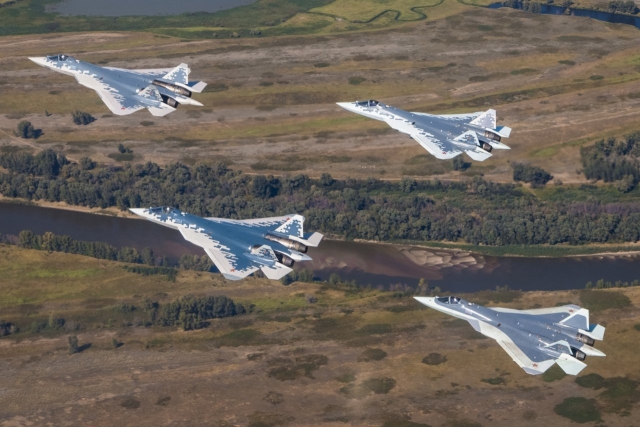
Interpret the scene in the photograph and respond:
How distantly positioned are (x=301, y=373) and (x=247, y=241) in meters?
24.5

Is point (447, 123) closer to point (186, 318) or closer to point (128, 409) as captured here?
point (186, 318)

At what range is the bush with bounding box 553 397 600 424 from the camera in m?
169

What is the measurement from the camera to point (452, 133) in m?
195

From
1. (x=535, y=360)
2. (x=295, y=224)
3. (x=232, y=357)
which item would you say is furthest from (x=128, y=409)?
(x=535, y=360)

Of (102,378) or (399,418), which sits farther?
(102,378)

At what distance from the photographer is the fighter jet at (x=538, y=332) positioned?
163000mm

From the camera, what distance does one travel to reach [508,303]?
19975 cm

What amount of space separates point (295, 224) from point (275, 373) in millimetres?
24842

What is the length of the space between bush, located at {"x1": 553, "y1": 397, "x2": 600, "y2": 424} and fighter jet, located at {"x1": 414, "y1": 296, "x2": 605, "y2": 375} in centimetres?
983

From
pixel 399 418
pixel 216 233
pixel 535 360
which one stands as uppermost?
pixel 216 233

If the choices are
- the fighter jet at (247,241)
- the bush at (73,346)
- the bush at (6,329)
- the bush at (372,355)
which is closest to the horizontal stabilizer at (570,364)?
the bush at (372,355)

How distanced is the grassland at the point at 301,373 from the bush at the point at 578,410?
0.97ft

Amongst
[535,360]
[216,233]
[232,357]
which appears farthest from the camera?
[232,357]

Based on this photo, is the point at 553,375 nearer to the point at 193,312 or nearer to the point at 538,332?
the point at 538,332
